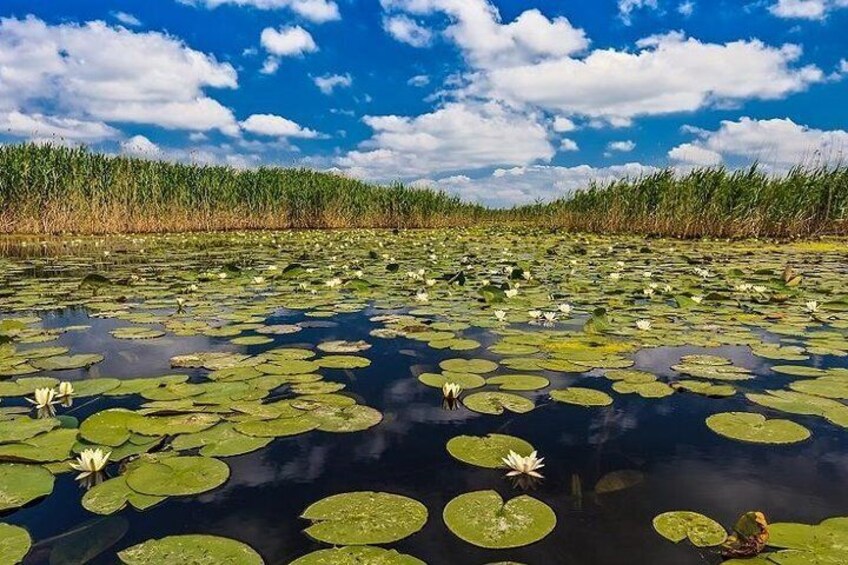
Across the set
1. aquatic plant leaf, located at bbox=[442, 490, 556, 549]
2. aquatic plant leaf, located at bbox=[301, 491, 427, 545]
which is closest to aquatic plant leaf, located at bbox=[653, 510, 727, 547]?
aquatic plant leaf, located at bbox=[442, 490, 556, 549]

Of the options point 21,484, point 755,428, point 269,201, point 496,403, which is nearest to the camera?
point 21,484

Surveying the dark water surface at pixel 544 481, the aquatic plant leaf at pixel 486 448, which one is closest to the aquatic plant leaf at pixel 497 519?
the dark water surface at pixel 544 481

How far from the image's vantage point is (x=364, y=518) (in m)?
1.63

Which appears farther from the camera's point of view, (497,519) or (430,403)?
(430,403)

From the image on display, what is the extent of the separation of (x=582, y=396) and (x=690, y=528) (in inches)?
46.6

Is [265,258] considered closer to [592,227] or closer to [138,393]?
[138,393]

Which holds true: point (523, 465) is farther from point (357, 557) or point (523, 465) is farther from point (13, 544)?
point (13, 544)

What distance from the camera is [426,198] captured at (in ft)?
89.6

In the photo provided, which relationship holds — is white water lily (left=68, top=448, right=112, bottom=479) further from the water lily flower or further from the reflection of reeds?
the reflection of reeds

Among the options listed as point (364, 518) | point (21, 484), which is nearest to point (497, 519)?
point (364, 518)

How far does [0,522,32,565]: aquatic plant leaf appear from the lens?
1.40 m

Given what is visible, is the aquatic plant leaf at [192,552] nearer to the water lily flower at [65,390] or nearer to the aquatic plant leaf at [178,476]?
the aquatic plant leaf at [178,476]

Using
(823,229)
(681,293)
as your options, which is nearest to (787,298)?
(681,293)

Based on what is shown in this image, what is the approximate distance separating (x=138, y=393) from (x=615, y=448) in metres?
2.36
